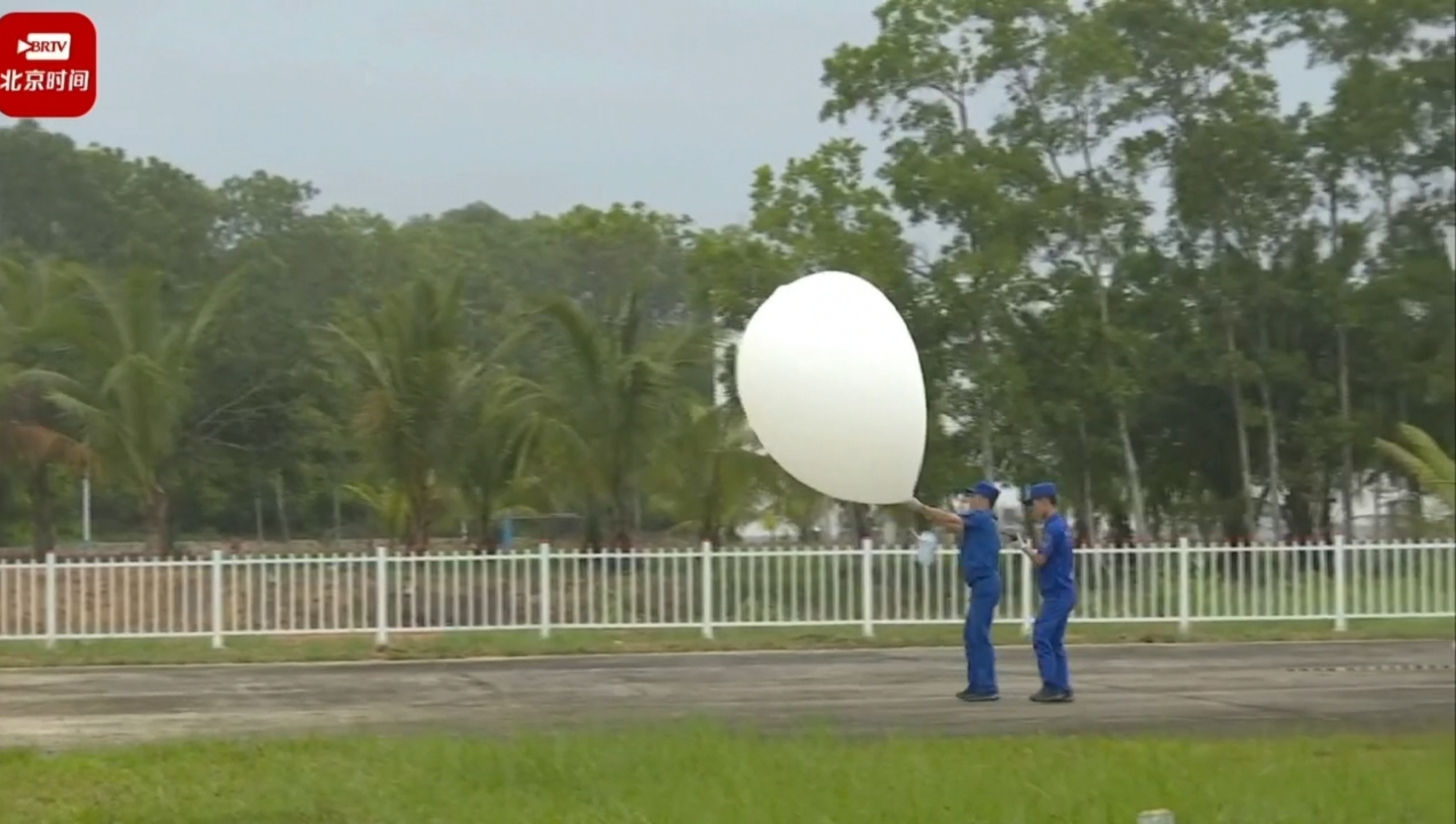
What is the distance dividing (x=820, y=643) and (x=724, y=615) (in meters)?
1.06

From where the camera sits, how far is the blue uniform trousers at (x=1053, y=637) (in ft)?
28.7

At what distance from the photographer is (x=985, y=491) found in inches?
322

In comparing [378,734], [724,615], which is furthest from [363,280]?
[378,734]

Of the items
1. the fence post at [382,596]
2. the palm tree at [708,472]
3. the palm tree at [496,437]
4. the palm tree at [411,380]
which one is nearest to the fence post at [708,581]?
the palm tree at [708,472]

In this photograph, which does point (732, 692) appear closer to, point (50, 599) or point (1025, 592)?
point (1025, 592)

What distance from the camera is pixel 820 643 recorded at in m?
13.4

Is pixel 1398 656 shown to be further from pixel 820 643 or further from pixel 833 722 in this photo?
pixel 820 643

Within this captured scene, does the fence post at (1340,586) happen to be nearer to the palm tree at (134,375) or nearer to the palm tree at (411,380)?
the palm tree at (411,380)

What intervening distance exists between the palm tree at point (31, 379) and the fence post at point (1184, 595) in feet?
19.5

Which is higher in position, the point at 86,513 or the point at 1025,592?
the point at 86,513

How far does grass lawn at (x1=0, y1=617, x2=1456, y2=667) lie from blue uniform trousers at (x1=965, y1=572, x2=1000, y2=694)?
9.78 ft

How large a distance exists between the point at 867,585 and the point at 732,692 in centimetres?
436

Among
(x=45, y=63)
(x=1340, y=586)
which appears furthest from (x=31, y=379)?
(x=1340, y=586)

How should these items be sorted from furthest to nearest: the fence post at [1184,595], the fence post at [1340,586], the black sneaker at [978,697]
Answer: the fence post at [1184,595] → the black sneaker at [978,697] → the fence post at [1340,586]
